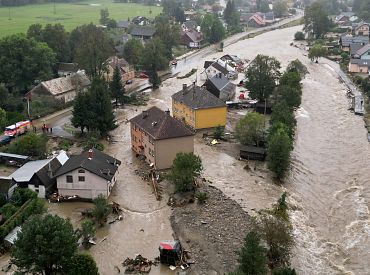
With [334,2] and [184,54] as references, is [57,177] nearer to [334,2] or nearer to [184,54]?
[184,54]

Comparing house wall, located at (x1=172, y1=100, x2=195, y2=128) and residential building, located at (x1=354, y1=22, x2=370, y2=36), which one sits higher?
residential building, located at (x1=354, y1=22, x2=370, y2=36)

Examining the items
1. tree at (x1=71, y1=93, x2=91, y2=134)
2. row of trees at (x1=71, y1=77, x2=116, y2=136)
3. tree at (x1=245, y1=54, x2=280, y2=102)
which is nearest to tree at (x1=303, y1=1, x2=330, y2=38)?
tree at (x1=245, y1=54, x2=280, y2=102)

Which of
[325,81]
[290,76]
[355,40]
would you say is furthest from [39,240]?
[355,40]

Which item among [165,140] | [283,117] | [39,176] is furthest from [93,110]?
[283,117]

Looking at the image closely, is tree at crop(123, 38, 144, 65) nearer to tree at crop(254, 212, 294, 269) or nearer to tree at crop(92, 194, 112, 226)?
tree at crop(92, 194, 112, 226)

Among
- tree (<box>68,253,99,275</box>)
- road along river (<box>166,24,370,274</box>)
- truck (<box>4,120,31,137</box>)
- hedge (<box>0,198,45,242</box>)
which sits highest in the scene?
tree (<box>68,253,99,275</box>)

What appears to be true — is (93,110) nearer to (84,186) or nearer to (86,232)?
(84,186)
